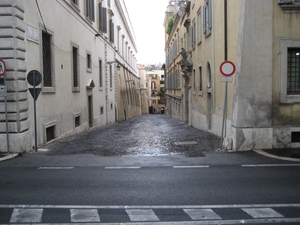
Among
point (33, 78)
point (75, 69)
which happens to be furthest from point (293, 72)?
point (75, 69)

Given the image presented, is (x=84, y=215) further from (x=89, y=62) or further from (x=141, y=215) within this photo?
Result: (x=89, y=62)

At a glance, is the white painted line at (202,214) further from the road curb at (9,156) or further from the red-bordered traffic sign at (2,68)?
the red-bordered traffic sign at (2,68)

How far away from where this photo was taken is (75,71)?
61.1ft

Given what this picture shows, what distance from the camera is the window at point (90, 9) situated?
2131 cm

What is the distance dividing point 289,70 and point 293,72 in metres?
0.16

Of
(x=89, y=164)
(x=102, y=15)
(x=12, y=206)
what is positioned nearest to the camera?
(x=12, y=206)

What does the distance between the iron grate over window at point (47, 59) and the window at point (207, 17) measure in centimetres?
763

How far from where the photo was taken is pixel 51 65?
14.3m

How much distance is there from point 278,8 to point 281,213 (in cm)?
772

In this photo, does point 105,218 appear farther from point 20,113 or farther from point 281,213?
point 20,113

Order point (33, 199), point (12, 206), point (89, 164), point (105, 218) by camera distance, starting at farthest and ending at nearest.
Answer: point (89, 164)
point (33, 199)
point (12, 206)
point (105, 218)

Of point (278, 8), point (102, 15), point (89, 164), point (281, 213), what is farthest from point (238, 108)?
point (102, 15)

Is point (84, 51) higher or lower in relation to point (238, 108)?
higher

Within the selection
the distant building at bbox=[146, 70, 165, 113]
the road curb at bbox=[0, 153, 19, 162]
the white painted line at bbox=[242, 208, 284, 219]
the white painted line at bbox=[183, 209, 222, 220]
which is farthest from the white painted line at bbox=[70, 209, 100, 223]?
the distant building at bbox=[146, 70, 165, 113]
